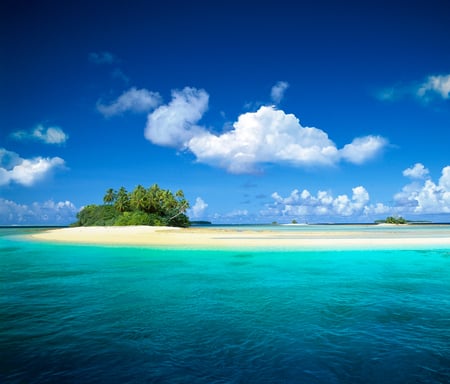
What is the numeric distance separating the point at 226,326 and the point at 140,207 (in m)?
63.7

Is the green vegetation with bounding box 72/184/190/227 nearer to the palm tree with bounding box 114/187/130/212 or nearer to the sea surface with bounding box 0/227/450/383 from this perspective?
the palm tree with bounding box 114/187/130/212

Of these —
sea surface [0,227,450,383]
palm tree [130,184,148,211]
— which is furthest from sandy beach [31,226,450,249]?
palm tree [130,184,148,211]

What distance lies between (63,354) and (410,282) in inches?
459

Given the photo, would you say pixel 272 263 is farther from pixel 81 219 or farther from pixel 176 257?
pixel 81 219

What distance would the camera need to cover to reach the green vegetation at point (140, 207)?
68688 mm

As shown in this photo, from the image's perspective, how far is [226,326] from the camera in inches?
286

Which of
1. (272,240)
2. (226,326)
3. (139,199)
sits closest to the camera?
(226,326)

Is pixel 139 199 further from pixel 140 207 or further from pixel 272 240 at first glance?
pixel 272 240

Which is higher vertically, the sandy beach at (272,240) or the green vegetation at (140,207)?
the green vegetation at (140,207)

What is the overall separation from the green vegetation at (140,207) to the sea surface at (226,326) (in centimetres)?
5447

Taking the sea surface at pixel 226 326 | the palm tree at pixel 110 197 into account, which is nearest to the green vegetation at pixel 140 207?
the palm tree at pixel 110 197

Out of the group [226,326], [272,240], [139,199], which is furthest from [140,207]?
[226,326]

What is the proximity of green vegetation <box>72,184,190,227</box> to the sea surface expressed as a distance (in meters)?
54.5

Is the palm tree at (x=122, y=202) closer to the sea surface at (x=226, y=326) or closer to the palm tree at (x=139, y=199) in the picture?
the palm tree at (x=139, y=199)
